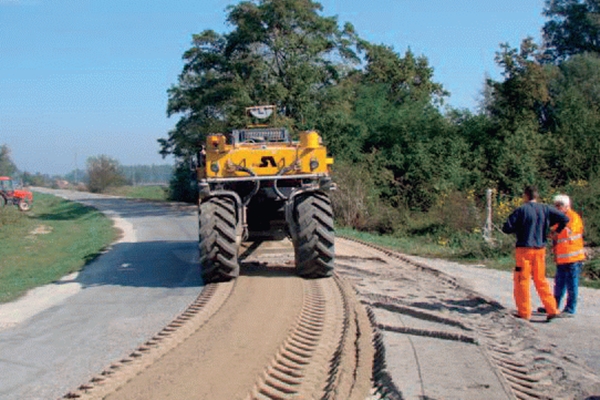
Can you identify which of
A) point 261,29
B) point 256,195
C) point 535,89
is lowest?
point 256,195

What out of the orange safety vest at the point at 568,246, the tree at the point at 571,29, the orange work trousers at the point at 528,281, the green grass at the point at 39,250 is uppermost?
the tree at the point at 571,29

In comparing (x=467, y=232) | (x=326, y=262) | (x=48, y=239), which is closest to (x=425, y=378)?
(x=326, y=262)

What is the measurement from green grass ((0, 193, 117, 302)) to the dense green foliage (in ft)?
26.5

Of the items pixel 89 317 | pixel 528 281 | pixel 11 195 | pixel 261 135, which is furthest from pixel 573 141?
pixel 11 195

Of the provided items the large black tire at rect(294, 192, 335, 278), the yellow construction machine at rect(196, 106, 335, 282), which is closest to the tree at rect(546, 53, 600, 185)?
the yellow construction machine at rect(196, 106, 335, 282)

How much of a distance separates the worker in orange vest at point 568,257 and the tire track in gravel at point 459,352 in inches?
35.3

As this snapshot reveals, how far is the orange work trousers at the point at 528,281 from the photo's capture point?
9.33 m

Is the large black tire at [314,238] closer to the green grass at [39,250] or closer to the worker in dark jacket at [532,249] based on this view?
the worker in dark jacket at [532,249]

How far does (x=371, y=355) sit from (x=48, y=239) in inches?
886

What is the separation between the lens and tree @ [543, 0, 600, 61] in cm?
4828

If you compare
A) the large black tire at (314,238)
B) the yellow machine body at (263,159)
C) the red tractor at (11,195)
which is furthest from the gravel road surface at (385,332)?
the red tractor at (11,195)

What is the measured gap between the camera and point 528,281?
30.7ft

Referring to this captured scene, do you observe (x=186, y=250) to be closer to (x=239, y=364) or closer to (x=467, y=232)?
(x=467, y=232)

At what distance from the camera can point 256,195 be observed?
13.1 meters
